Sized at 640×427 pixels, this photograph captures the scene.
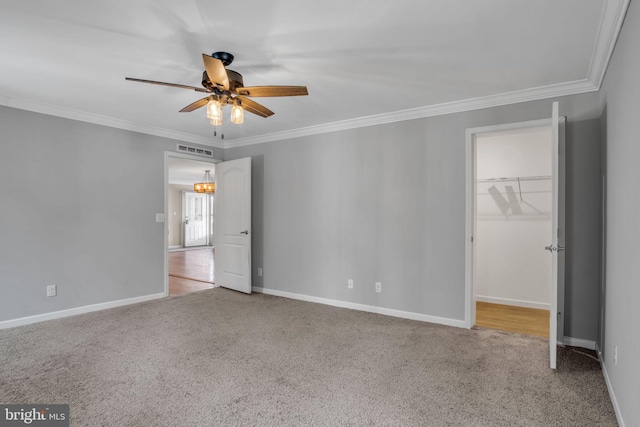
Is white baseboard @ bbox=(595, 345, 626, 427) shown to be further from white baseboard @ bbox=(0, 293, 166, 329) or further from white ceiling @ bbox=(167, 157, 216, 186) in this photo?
white ceiling @ bbox=(167, 157, 216, 186)

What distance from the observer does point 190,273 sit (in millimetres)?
6918

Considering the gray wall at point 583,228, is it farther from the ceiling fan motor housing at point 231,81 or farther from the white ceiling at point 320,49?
the ceiling fan motor housing at point 231,81

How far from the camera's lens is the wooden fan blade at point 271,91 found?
97.5 inches

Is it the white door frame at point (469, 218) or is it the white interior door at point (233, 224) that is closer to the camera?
the white door frame at point (469, 218)

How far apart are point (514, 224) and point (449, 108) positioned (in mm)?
2059

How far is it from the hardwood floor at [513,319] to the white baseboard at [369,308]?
0.39 meters

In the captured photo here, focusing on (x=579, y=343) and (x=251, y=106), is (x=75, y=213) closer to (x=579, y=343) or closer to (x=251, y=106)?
(x=251, y=106)

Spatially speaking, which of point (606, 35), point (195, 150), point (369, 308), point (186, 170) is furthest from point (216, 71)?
point (186, 170)

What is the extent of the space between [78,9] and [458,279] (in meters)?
3.82

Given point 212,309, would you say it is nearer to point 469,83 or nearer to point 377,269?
point 377,269

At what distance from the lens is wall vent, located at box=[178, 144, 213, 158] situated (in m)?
5.08

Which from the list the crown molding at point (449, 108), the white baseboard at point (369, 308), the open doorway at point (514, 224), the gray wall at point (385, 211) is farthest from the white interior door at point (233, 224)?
the open doorway at point (514, 224)

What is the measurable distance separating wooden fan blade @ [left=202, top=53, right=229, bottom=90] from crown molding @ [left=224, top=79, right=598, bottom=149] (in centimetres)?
218

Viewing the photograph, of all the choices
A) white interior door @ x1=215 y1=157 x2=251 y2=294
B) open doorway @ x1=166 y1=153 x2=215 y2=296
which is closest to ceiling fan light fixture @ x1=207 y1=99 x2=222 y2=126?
white interior door @ x1=215 y1=157 x2=251 y2=294
